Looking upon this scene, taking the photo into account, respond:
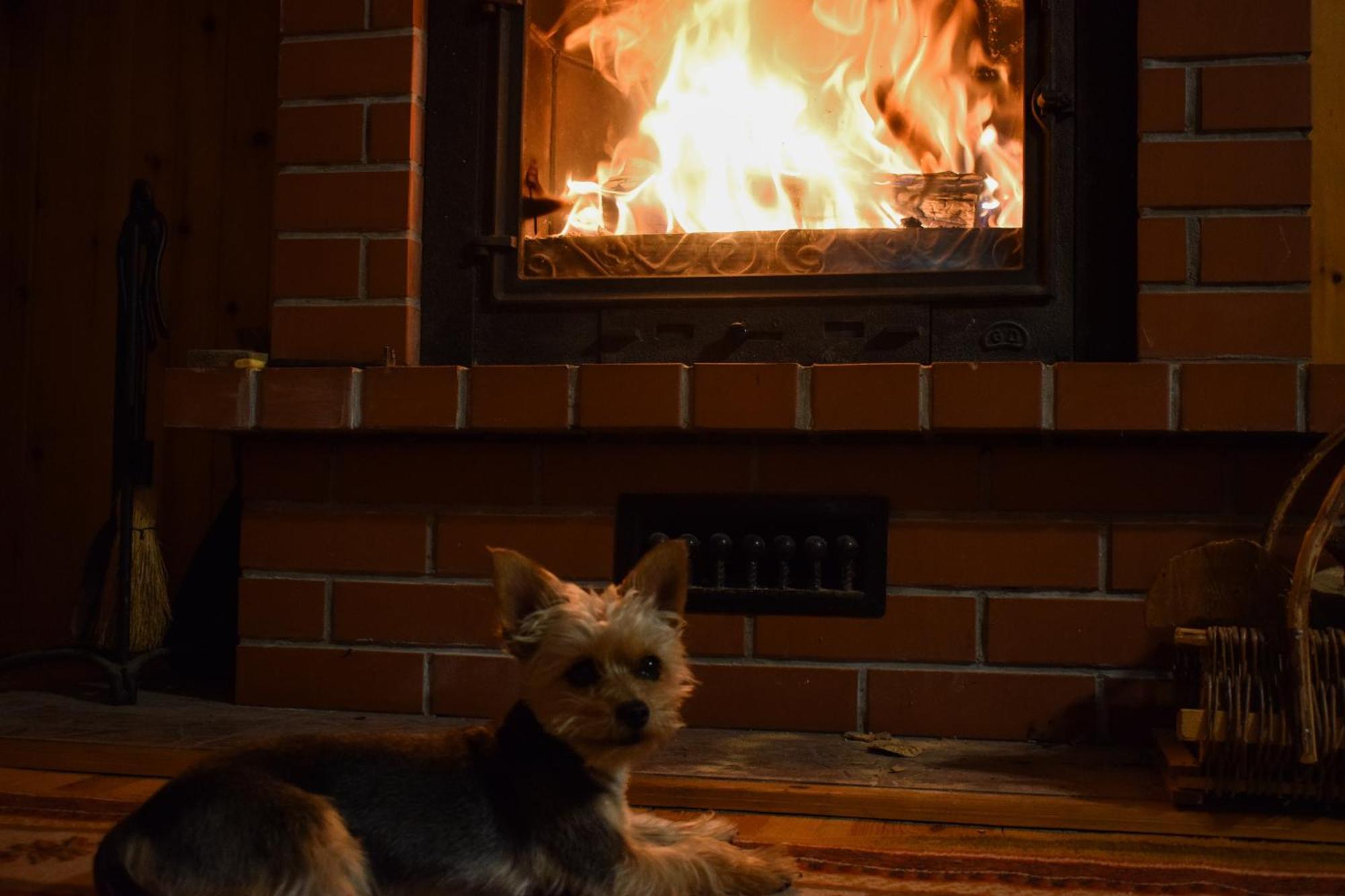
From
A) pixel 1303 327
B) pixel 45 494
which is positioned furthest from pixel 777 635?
pixel 45 494

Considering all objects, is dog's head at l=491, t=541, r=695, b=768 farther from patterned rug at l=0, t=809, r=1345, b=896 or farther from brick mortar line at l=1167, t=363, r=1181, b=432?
brick mortar line at l=1167, t=363, r=1181, b=432

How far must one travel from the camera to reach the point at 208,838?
3.35 ft

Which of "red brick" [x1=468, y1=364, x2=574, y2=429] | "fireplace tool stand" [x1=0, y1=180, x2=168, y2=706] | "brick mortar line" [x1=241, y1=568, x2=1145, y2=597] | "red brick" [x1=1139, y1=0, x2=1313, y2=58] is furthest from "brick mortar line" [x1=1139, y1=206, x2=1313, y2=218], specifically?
"fireplace tool stand" [x1=0, y1=180, x2=168, y2=706]

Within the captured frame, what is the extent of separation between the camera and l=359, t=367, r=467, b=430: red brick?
6.53ft

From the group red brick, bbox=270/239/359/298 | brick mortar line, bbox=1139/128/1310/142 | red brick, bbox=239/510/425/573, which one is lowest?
red brick, bbox=239/510/425/573

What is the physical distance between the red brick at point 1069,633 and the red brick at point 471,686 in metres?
0.76

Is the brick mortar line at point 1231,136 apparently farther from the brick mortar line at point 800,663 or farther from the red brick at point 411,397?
the red brick at point 411,397

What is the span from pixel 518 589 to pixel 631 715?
0.56ft

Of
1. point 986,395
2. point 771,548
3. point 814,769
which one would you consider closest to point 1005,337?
point 986,395

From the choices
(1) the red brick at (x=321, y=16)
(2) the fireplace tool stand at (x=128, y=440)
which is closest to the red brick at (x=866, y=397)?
(1) the red brick at (x=321, y=16)

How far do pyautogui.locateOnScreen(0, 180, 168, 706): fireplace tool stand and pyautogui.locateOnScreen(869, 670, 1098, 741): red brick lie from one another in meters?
1.26

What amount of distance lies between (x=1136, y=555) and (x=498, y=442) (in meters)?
1.02

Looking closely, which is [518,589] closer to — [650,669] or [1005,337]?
[650,669]

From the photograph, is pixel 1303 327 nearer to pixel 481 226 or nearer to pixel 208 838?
pixel 481 226
